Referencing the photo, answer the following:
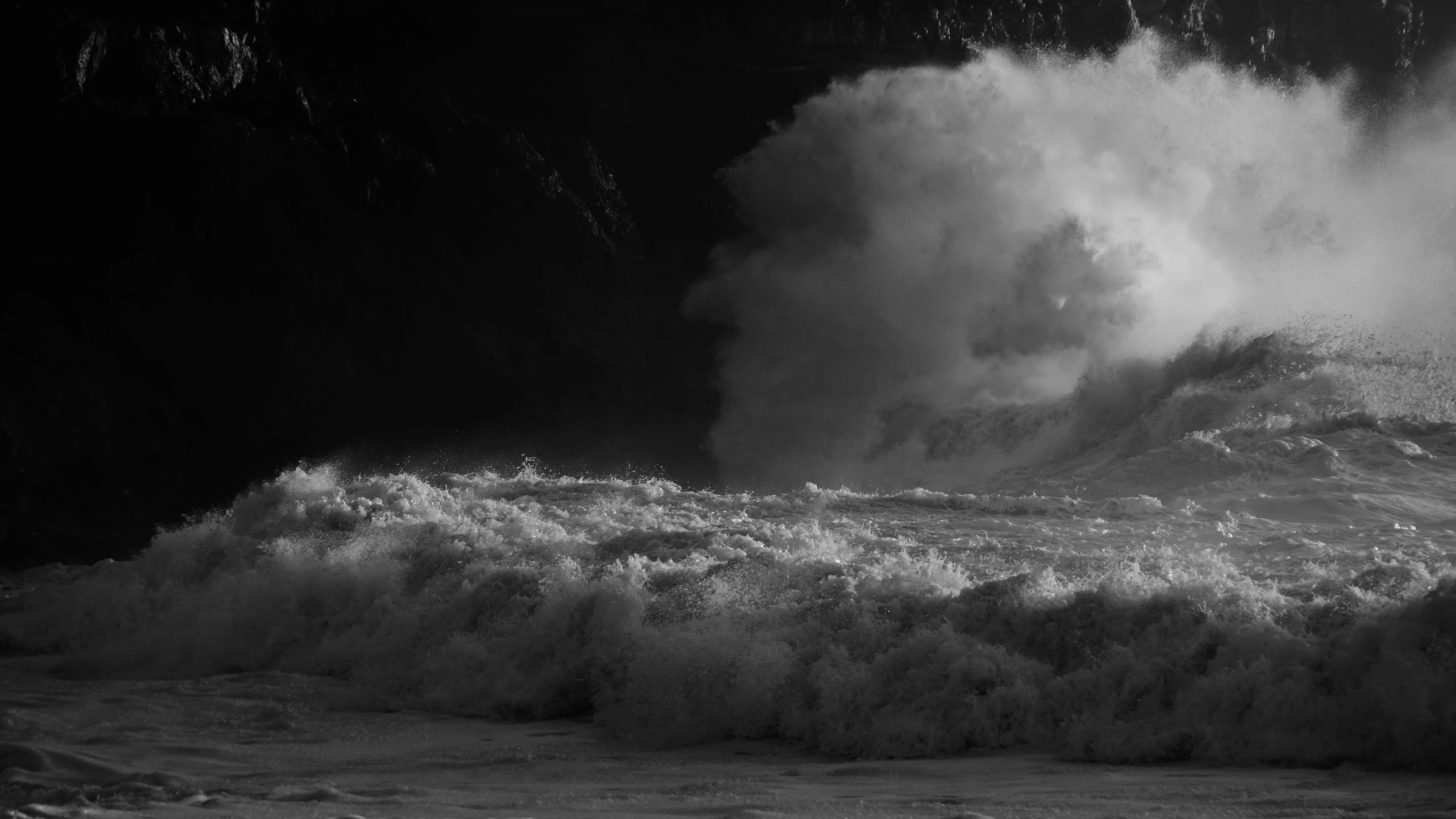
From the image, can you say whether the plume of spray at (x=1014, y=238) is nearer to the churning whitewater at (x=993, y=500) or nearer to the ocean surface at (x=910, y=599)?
the churning whitewater at (x=993, y=500)

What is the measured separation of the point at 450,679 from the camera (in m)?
7.00

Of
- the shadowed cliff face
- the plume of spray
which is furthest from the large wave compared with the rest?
the shadowed cliff face

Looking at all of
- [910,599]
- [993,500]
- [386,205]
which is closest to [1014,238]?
[993,500]

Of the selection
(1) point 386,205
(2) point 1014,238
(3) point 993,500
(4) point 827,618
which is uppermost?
(1) point 386,205

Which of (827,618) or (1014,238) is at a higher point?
(1014,238)

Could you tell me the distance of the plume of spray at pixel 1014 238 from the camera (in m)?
17.7

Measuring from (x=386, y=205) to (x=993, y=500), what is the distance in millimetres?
13512

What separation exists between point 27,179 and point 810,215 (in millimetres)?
11514

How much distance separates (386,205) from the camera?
20.9 meters

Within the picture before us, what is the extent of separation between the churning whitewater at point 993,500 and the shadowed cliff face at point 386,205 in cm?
143

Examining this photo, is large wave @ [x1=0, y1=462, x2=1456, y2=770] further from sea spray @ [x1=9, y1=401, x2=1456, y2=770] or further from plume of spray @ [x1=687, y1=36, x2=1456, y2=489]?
plume of spray @ [x1=687, y1=36, x2=1456, y2=489]

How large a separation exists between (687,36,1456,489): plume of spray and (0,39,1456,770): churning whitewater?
0.07 m

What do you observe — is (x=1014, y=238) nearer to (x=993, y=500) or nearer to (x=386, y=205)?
(x=993, y=500)

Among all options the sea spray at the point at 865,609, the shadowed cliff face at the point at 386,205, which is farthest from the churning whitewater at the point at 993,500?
the shadowed cliff face at the point at 386,205
